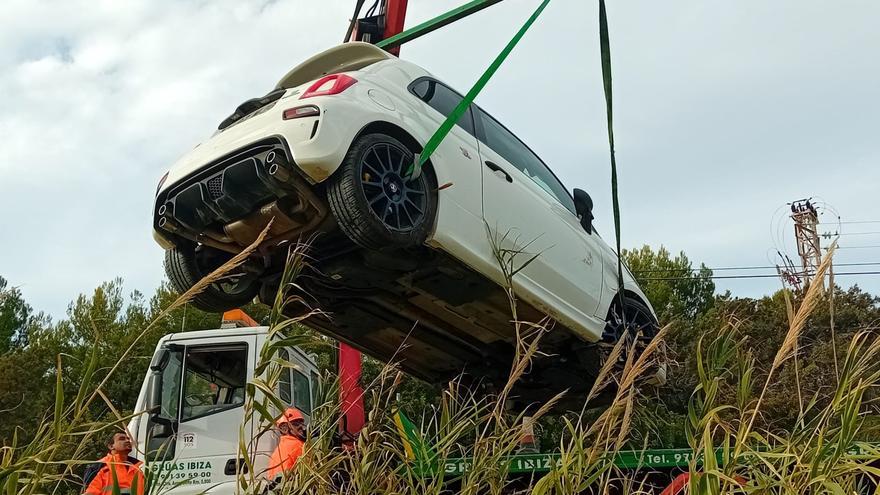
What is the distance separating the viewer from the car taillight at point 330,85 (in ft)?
15.3

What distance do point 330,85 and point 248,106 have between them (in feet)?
2.45

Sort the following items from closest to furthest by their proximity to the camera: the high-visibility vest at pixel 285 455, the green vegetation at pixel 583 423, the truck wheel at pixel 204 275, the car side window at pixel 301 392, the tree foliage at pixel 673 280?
1. the green vegetation at pixel 583 423
2. the high-visibility vest at pixel 285 455
3. the truck wheel at pixel 204 275
4. the car side window at pixel 301 392
5. the tree foliage at pixel 673 280

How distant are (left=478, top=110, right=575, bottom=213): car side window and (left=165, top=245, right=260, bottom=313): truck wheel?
5.92ft

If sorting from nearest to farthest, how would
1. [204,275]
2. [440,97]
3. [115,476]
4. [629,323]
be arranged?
[115,476], [204,275], [440,97], [629,323]

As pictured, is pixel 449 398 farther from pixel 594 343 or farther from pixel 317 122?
pixel 594 343

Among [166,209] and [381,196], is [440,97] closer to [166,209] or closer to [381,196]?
[381,196]

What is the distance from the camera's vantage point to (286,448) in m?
3.01

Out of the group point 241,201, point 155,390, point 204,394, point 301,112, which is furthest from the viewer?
point 204,394

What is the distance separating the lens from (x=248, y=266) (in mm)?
5051

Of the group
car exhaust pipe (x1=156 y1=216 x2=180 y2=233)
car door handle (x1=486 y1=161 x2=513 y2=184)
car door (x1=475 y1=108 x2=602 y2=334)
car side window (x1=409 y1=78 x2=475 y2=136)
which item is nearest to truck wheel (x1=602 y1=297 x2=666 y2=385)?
car door (x1=475 y1=108 x2=602 y2=334)

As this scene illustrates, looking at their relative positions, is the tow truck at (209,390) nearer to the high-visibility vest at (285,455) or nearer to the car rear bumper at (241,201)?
the car rear bumper at (241,201)

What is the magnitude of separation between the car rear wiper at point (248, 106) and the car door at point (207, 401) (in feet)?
5.65

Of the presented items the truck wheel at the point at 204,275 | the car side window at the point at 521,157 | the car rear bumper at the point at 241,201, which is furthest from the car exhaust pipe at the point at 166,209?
the car side window at the point at 521,157

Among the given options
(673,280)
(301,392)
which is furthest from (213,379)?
(673,280)
